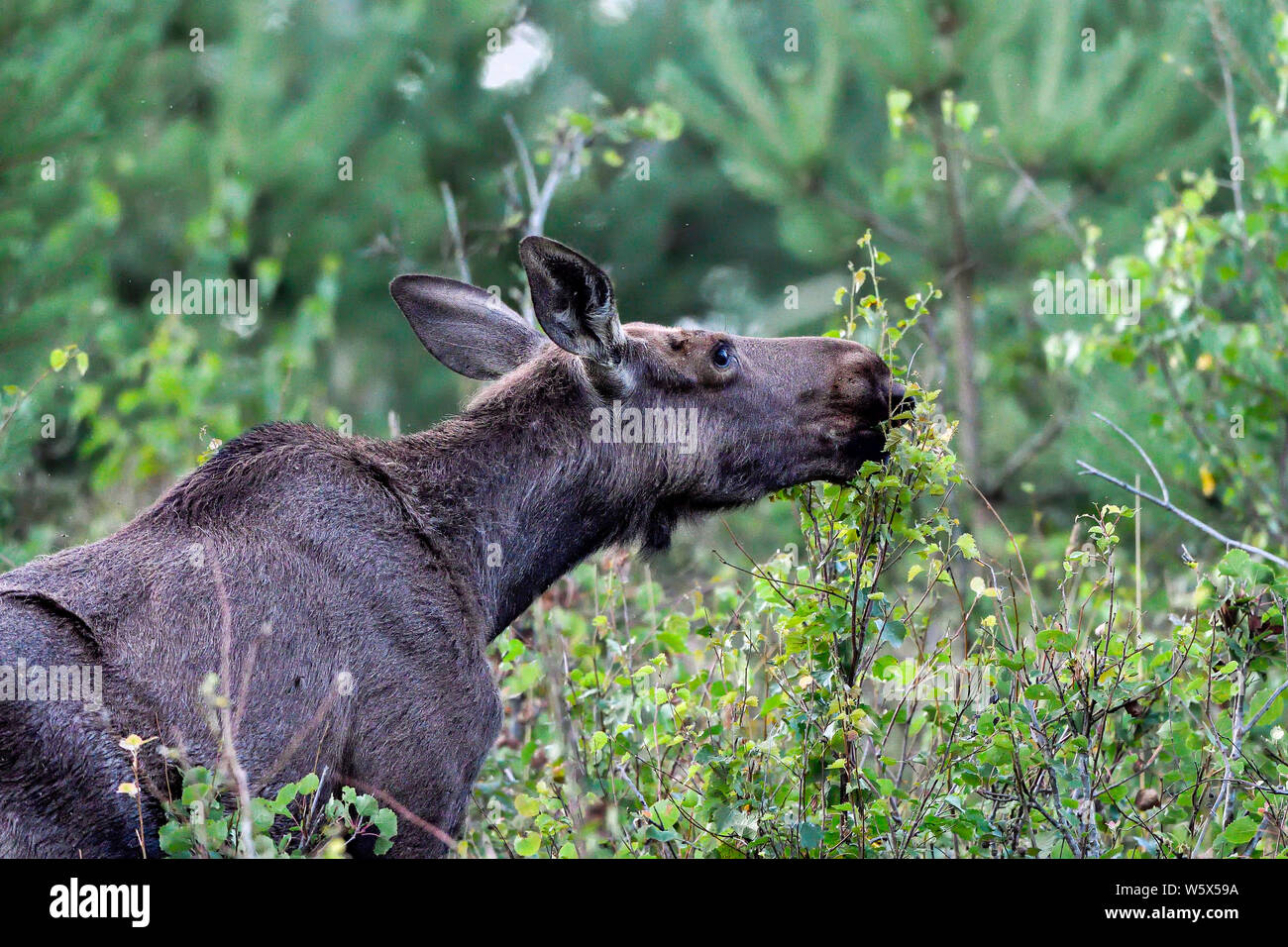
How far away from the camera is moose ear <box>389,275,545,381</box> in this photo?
6.55 metres

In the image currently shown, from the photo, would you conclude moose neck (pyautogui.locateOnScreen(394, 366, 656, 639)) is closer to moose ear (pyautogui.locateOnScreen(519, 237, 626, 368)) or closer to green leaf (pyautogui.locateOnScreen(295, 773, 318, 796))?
moose ear (pyautogui.locateOnScreen(519, 237, 626, 368))

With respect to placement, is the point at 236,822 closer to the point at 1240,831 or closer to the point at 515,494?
the point at 515,494

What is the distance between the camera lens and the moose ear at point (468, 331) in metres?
6.55

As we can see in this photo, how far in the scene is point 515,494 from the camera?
5.73m

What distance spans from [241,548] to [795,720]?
2.08m

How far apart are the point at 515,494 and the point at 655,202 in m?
14.0

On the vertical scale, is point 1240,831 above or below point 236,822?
below

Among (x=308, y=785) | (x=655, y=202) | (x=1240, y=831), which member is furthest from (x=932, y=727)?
(x=655, y=202)

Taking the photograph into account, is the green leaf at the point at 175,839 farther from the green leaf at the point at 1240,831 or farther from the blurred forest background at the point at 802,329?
the green leaf at the point at 1240,831

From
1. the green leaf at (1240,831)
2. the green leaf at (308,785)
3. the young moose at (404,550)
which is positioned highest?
the young moose at (404,550)

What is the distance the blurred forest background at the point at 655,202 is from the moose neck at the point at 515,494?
146cm

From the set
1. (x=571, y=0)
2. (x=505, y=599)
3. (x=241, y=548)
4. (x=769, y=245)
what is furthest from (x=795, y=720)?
(x=571, y=0)

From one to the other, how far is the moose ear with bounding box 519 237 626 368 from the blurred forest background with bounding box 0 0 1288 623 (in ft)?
5.80

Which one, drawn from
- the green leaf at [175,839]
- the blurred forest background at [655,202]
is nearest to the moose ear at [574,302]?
the blurred forest background at [655,202]
